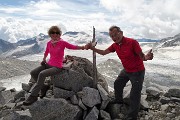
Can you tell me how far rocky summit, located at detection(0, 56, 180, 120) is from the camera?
44.3 feet

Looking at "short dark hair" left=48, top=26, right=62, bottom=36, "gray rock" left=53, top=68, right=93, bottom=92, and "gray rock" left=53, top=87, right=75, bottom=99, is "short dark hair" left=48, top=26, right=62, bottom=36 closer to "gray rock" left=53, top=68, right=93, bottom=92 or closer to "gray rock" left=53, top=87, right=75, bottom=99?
"gray rock" left=53, top=68, right=93, bottom=92

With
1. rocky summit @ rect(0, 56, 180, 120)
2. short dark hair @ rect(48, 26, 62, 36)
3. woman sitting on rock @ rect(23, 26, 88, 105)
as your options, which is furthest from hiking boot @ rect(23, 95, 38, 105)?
short dark hair @ rect(48, 26, 62, 36)

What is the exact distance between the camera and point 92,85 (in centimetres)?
1513

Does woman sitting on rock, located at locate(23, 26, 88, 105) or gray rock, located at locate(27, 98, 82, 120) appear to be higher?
woman sitting on rock, located at locate(23, 26, 88, 105)

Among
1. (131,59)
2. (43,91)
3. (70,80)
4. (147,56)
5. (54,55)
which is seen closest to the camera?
(147,56)

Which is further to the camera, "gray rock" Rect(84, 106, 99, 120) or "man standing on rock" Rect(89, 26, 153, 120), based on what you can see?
"gray rock" Rect(84, 106, 99, 120)

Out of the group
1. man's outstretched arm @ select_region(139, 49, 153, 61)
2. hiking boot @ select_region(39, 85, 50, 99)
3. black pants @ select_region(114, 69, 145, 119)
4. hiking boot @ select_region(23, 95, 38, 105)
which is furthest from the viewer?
hiking boot @ select_region(39, 85, 50, 99)

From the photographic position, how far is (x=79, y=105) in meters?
13.8

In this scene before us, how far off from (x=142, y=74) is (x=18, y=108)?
686 centimetres

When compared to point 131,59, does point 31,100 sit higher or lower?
lower

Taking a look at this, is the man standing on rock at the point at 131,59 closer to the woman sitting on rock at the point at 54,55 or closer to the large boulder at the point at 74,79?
the woman sitting on rock at the point at 54,55

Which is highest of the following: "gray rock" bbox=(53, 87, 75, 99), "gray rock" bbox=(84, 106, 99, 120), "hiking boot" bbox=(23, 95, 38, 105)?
"gray rock" bbox=(53, 87, 75, 99)

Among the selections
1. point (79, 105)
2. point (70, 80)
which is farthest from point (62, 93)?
point (79, 105)

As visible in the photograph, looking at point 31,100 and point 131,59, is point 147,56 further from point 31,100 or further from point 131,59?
point 31,100
